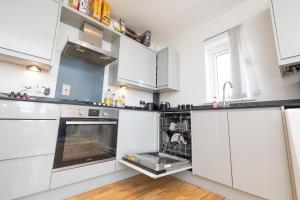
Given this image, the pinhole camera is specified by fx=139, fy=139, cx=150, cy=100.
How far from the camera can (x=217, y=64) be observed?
2.24 meters

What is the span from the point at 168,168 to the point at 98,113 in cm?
97

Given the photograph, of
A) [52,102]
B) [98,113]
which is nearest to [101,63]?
[98,113]

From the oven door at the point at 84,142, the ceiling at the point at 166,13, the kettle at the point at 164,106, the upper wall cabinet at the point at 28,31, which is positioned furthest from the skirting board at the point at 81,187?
A: the ceiling at the point at 166,13

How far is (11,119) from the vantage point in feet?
3.62

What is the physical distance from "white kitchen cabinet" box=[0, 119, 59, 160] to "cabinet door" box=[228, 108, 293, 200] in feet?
5.61

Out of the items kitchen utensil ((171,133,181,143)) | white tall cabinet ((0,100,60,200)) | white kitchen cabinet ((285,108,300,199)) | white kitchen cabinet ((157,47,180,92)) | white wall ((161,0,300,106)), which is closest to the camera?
white kitchen cabinet ((285,108,300,199))

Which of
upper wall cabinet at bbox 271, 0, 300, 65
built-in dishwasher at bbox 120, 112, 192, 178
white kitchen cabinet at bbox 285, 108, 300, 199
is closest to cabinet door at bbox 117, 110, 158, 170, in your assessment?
built-in dishwasher at bbox 120, 112, 192, 178

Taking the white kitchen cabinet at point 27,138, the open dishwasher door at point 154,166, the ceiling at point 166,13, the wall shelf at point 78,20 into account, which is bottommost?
the open dishwasher door at point 154,166

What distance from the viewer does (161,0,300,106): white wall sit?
1.54m

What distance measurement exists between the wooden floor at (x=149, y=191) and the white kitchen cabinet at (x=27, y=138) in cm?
61

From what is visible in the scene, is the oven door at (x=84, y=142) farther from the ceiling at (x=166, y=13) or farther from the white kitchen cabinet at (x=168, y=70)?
the ceiling at (x=166, y=13)

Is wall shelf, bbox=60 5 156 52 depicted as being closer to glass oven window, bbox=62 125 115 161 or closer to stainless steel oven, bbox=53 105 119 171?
stainless steel oven, bbox=53 105 119 171

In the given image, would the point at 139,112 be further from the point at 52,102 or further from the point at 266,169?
the point at 266,169

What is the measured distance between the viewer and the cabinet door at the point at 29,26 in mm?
1257
